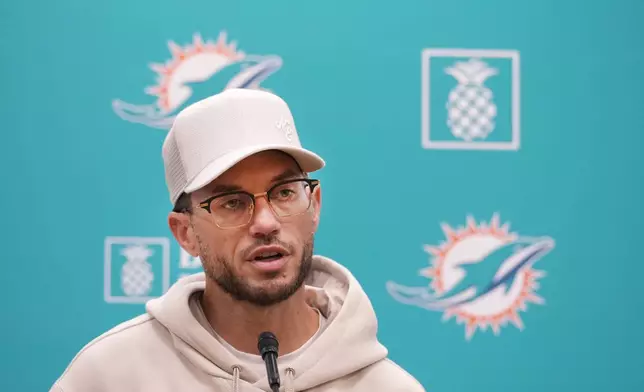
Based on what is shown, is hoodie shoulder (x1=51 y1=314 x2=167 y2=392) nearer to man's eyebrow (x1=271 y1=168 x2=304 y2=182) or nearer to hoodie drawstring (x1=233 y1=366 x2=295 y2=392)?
hoodie drawstring (x1=233 y1=366 x2=295 y2=392)

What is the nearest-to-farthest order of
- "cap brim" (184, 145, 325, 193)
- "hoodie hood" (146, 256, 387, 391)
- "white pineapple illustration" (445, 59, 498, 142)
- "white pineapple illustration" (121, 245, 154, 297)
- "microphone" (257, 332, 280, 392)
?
"microphone" (257, 332, 280, 392) < "cap brim" (184, 145, 325, 193) < "hoodie hood" (146, 256, 387, 391) < "white pineapple illustration" (121, 245, 154, 297) < "white pineapple illustration" (445, 59, 498, 142)

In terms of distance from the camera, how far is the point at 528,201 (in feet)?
8.34

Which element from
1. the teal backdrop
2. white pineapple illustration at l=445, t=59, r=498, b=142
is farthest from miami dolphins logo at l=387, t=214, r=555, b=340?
white pineapple illustration at l=445, t=59, r=498, b=142

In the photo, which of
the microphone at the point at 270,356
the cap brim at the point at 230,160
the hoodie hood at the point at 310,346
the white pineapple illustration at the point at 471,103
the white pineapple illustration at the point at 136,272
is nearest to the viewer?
the microphone at the point at 270,356

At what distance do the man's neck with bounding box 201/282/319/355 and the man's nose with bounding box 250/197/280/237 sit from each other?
168mm

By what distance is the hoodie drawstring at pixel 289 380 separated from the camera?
5.55 feet

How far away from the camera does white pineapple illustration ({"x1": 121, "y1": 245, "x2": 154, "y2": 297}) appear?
2.45 meters

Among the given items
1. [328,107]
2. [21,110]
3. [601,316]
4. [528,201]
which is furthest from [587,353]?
[21,110]

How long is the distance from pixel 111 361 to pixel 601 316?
4.65 ft

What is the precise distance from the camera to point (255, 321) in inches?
68.4

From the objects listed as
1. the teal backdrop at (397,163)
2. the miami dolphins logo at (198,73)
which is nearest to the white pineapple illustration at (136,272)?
the teal backdrop at (397,163)

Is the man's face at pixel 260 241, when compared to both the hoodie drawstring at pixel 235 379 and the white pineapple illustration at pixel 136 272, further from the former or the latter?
the white pineapple illustration at pixel 136 272

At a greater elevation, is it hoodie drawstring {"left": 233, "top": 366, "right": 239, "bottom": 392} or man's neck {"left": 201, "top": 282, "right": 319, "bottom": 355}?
man's neck {"left": 201, "top": 282, "right": 319, "bottom": 355}

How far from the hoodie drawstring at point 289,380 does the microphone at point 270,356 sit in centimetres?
18
